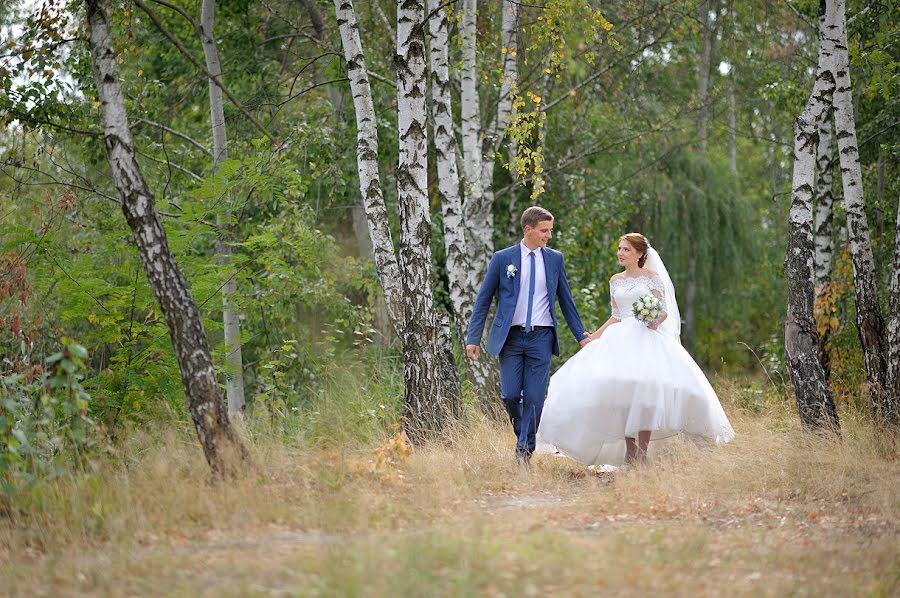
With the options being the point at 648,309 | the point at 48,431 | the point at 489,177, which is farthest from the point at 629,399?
the point at 489,177

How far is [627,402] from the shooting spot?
336 inches

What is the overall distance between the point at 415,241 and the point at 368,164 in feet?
4.65

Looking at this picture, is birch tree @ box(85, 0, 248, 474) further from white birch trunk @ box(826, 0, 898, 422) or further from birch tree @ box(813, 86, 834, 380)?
birch tree @ box(813, 86, 834, 380)

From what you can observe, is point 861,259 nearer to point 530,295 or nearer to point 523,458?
point 530,295

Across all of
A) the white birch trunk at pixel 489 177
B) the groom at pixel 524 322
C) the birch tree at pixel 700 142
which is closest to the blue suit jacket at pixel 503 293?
the groom at pixel 524 322

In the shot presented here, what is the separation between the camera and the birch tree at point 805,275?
29.4ft

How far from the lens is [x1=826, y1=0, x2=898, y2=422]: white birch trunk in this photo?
9180 millimetres

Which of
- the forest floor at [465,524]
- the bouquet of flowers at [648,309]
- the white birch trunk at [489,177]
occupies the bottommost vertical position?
the forest floor at [465,524]

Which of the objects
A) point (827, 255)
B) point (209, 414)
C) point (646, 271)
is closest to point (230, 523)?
point (209, 414)

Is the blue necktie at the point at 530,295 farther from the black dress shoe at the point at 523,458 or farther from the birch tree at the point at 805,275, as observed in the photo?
the birch tree at the point at 805,275

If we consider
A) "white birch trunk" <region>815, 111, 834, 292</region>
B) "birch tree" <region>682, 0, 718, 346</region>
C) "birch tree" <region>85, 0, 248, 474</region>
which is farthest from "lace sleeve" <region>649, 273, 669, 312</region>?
"birch tree" <region>682, 0, 718, 346</region>

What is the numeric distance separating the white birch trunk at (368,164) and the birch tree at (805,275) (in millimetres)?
3798

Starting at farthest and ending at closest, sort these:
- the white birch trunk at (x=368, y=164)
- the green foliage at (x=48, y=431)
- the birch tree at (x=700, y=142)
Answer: the birch tree at (x=700, y=142)
the white birch trunk at (x=368, y=164)
the green foliage at (x=48, y=431)

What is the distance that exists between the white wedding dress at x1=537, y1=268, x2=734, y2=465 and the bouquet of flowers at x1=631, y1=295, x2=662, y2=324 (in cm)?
9
